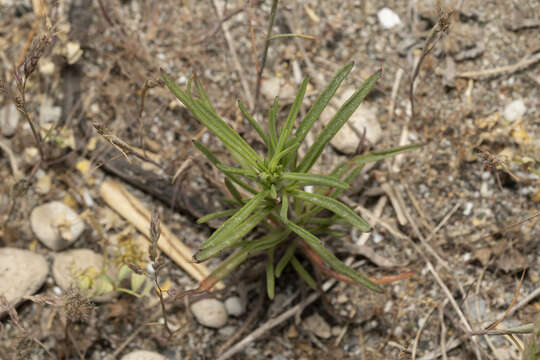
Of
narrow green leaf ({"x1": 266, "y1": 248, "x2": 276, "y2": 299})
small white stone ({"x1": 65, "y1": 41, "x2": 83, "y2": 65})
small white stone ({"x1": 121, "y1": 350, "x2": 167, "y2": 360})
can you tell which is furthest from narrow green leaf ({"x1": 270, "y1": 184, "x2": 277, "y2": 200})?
small white stone ({"x1": 65, "y1": 41, "x2": 83, "y2": 65})

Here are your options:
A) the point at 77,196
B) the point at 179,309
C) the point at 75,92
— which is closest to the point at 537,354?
the point at 179,309

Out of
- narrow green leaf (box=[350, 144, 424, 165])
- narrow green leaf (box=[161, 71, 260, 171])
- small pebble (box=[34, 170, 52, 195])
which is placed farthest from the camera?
small pebble (box=[34, 170, 52, 195])

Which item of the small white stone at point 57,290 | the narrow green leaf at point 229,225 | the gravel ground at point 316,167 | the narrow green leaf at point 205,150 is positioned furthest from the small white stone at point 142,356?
the narrow green leaf at point 205,150

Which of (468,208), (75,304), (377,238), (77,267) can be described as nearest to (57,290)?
(77,267)

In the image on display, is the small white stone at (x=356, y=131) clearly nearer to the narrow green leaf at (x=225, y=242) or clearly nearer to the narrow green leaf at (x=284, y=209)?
the narrow green leaf at (x=284, y=209)

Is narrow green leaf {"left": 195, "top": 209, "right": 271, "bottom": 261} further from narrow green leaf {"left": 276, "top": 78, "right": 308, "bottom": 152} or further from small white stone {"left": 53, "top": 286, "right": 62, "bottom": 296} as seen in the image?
small white stone {"left": 53, "top": 286, "right": 62, "bottom": 296}
